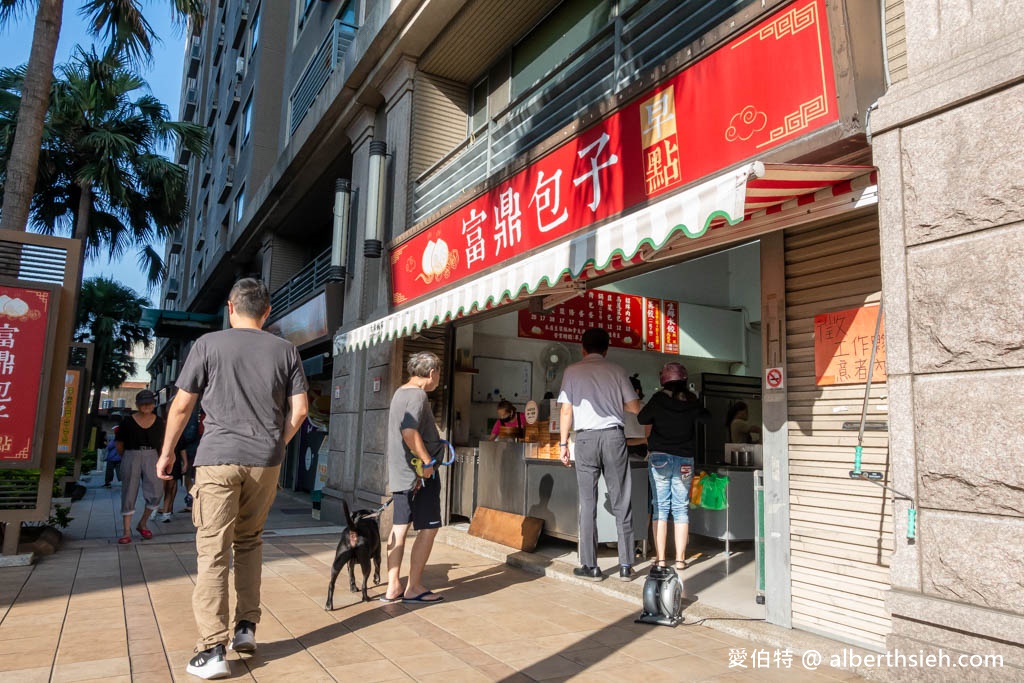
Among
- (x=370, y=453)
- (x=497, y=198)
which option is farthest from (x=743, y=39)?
(x=370, y=453)

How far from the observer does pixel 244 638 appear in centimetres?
357

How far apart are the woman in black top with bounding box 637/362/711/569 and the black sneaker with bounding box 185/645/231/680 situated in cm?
366

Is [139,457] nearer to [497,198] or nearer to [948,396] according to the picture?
[497,198]

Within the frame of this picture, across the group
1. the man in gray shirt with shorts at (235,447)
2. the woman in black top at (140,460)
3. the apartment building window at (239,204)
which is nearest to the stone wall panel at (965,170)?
the man in gray shirt with shorts at (235,447)

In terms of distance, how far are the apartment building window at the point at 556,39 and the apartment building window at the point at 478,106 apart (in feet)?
2.69

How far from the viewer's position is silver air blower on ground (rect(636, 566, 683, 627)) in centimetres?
436

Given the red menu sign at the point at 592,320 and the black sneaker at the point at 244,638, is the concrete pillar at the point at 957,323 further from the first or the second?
the red menu sign at the point at 592,320

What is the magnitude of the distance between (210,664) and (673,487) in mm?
3902

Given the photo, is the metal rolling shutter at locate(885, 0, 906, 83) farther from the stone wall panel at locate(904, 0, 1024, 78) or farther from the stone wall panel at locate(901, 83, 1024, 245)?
the stone wall panel at locate(901, 83, 1024, 245)

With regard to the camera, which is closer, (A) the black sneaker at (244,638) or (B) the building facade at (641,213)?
(A) the black sneaker at (244,638)

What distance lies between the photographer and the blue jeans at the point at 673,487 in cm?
589

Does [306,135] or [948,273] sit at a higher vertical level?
[306,135]

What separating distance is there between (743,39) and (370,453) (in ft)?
22.4

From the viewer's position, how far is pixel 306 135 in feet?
40.0
